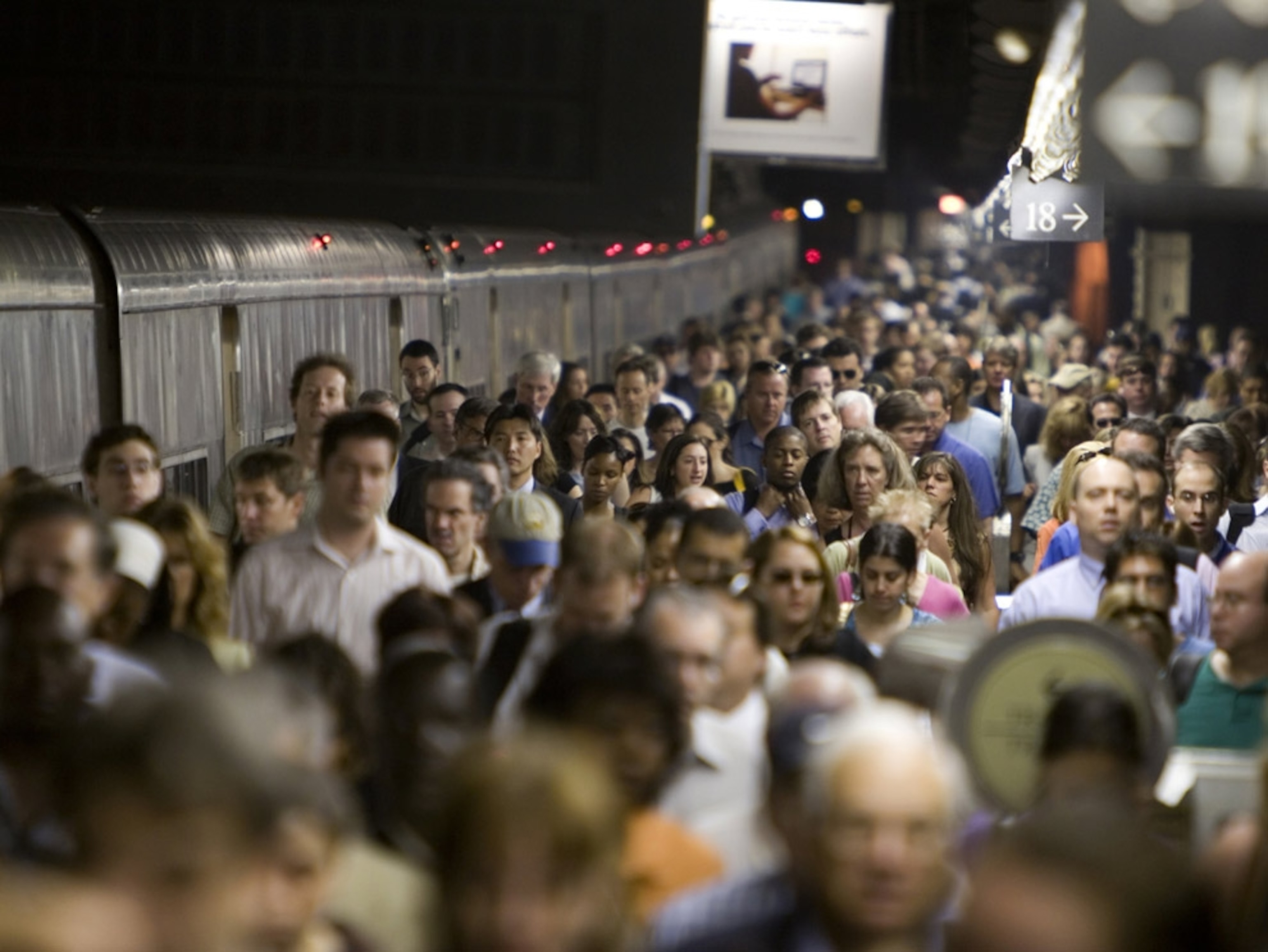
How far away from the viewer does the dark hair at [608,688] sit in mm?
4273

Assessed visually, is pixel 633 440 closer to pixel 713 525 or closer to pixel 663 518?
pixel 663 518

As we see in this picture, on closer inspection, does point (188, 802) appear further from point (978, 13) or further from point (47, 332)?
point (978, 13)

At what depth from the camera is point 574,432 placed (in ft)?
37.8

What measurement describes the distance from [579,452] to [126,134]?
3.69 m

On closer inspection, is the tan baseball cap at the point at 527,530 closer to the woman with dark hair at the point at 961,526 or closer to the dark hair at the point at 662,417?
the woman with dark hair at the point at 961,526

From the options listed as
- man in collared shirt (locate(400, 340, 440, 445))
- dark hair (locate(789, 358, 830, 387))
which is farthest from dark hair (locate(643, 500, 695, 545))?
dark hair (locate(789, 358, 830, 387))

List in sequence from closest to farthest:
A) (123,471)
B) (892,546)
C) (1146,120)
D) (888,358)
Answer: (1146,120) → (892,546) → (123,471) → (888,358)

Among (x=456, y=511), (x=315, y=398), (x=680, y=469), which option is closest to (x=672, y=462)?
(x=680, y=469)

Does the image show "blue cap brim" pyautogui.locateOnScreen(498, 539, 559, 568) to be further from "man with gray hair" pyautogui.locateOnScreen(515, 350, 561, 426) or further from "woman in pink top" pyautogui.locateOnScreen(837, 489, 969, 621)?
"man with gray hair" pyautogui.locateOnScreen(515, 350, 561, 426)

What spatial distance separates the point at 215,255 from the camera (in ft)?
46.1

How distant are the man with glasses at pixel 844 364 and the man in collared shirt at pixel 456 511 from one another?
28.5 feet

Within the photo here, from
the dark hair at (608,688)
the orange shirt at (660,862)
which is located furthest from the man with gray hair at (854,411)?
the orange shirt at (660,862)

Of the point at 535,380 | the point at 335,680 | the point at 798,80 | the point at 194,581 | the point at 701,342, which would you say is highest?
the point at 798,80

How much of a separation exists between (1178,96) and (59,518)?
Answer: 374cm
